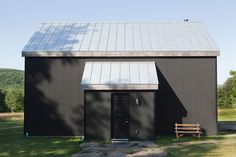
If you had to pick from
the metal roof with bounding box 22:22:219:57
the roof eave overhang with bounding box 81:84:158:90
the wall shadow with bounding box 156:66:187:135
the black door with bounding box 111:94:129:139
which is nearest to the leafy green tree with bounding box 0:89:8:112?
the metal roof with bounding box 22:22:219:57

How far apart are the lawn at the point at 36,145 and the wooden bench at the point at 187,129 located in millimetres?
5219

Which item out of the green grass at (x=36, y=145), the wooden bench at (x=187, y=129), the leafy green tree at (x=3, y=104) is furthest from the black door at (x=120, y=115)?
the leafy green tree at (x=3, y=104)

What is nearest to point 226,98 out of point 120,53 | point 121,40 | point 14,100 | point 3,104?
point 14,100

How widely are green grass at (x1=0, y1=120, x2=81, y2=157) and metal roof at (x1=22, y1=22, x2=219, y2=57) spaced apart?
461cm

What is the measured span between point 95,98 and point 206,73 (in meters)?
6.51

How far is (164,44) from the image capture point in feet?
76.2

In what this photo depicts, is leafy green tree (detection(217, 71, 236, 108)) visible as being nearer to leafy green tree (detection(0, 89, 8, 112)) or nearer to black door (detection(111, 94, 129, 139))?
leafy green tree (detection(0, 89, 8, 112))

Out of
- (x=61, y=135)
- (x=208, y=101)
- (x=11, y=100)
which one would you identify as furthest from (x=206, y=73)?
(x=11, y=100)

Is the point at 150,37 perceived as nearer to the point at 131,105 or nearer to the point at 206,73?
the point at 206,73

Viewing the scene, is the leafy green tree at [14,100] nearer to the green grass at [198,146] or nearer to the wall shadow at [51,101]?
the wall shadow at [51,101]

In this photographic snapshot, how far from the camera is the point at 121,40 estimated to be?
23.9 metres

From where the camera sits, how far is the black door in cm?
2042

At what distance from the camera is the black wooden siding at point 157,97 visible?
72.9 ft

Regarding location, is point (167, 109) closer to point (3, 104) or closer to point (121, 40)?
point (121, 40)
